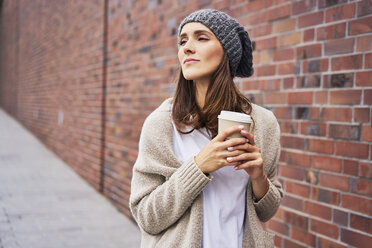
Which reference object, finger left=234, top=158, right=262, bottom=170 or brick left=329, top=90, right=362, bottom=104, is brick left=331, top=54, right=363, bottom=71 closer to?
brick left=329, top=90, right=362, bottom=104

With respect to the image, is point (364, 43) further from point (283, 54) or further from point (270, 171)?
point (270, 171)

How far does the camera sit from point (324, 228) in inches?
93.7

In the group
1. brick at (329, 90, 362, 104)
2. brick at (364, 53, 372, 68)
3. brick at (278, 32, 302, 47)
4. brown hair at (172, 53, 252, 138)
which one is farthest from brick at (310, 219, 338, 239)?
brick at (278, 32, 302, 47)

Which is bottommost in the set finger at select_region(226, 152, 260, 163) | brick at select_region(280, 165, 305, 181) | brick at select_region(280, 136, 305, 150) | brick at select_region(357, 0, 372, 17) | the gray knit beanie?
brick at select_region(280, 165, 305, 181)

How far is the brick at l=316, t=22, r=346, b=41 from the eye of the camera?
2.23m

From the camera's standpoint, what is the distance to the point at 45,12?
33.3ft

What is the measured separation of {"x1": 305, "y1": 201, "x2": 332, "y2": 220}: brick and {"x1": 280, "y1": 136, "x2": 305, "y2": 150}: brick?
382 mm

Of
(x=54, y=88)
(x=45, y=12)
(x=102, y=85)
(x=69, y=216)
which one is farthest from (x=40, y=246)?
(x=45, y=12)

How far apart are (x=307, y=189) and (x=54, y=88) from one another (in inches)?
309

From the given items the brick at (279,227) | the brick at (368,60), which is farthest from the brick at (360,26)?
the brick at (279,227)

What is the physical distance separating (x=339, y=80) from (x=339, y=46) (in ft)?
0.67

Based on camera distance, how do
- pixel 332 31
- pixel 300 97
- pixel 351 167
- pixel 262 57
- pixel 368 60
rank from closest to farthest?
pixel 368 60 < pixel 351 167 < pixel 332 31 < pixel 300 97 < pixel 262 57

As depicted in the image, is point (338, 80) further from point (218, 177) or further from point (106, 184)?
point (106, 184)

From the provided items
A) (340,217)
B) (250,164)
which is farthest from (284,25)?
(250,164)
